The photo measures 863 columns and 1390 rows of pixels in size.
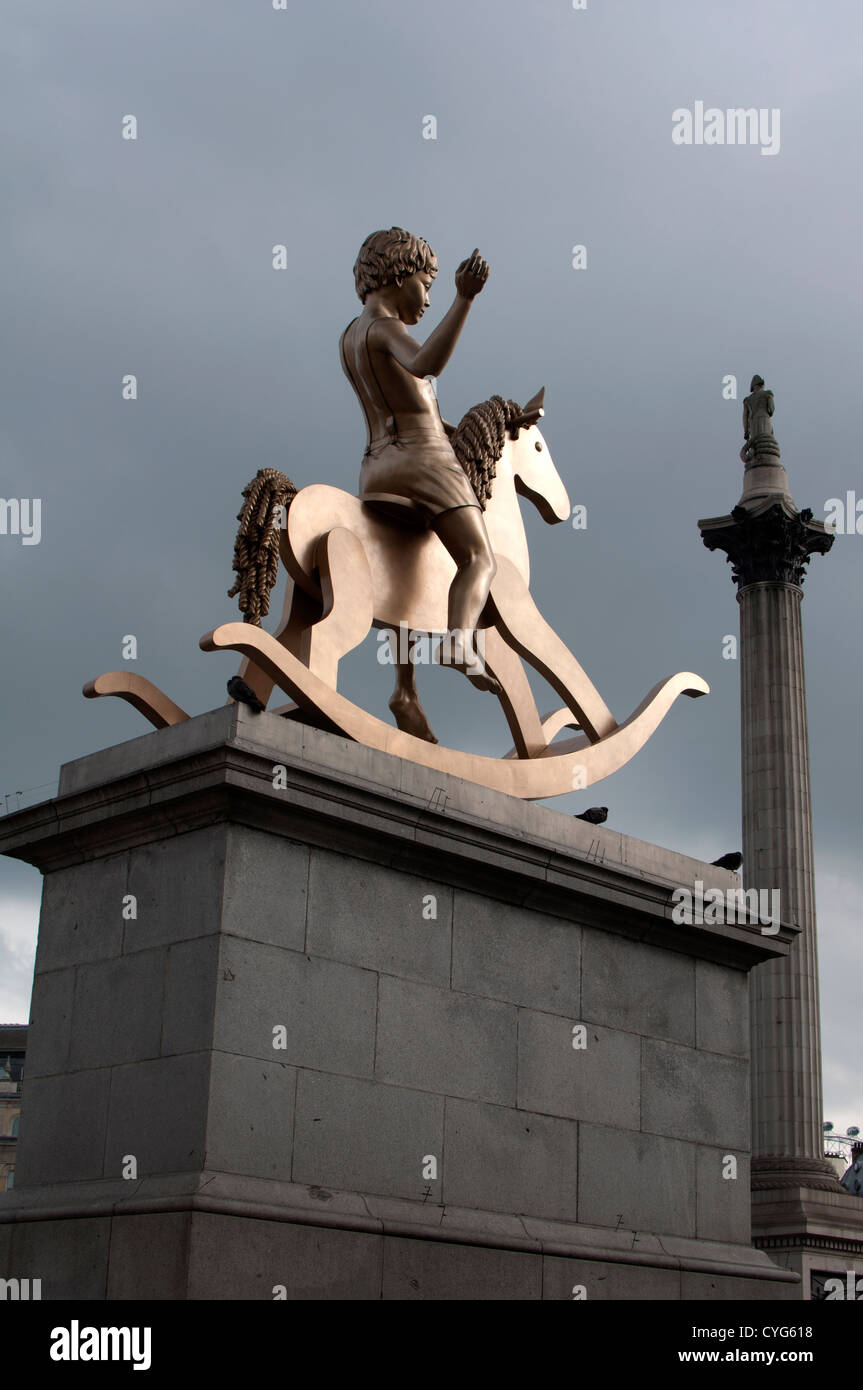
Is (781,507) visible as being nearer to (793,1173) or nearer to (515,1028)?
(793,1173)

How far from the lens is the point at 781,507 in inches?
1390

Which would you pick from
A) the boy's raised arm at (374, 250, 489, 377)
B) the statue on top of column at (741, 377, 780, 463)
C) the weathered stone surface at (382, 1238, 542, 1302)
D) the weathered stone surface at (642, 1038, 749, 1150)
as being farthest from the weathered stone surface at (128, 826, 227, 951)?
the statue on top of column at (741, 377, 780, 463)

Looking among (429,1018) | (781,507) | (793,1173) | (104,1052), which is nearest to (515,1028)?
(429,1018)

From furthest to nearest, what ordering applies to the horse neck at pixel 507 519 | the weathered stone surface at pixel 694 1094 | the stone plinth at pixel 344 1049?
the horse neck at pixel 507 519 → the weathered stone surface at pixel 694 1094 → the stone plinth at pixel 344 1049

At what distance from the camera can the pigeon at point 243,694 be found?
920 cm

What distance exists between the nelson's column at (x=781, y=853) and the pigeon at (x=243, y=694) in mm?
23847

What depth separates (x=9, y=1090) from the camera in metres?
58.7

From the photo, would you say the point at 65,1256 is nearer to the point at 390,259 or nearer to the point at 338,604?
the point at 338,604

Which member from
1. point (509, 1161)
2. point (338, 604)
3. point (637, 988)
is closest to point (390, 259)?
point (338, 604)

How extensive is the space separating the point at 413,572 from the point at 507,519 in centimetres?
140

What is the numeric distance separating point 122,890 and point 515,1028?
2.56 m

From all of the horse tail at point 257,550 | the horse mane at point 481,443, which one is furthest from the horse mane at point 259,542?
the horse mane at point 481,443

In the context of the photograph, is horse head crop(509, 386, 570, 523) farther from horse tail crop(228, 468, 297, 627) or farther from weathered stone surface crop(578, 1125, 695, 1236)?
weathered stone surface crop(578, 1125, 695, 1236)

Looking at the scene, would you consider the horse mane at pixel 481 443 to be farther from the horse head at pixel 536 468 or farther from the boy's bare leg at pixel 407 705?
the boy's bare leg at pixel 407 705
